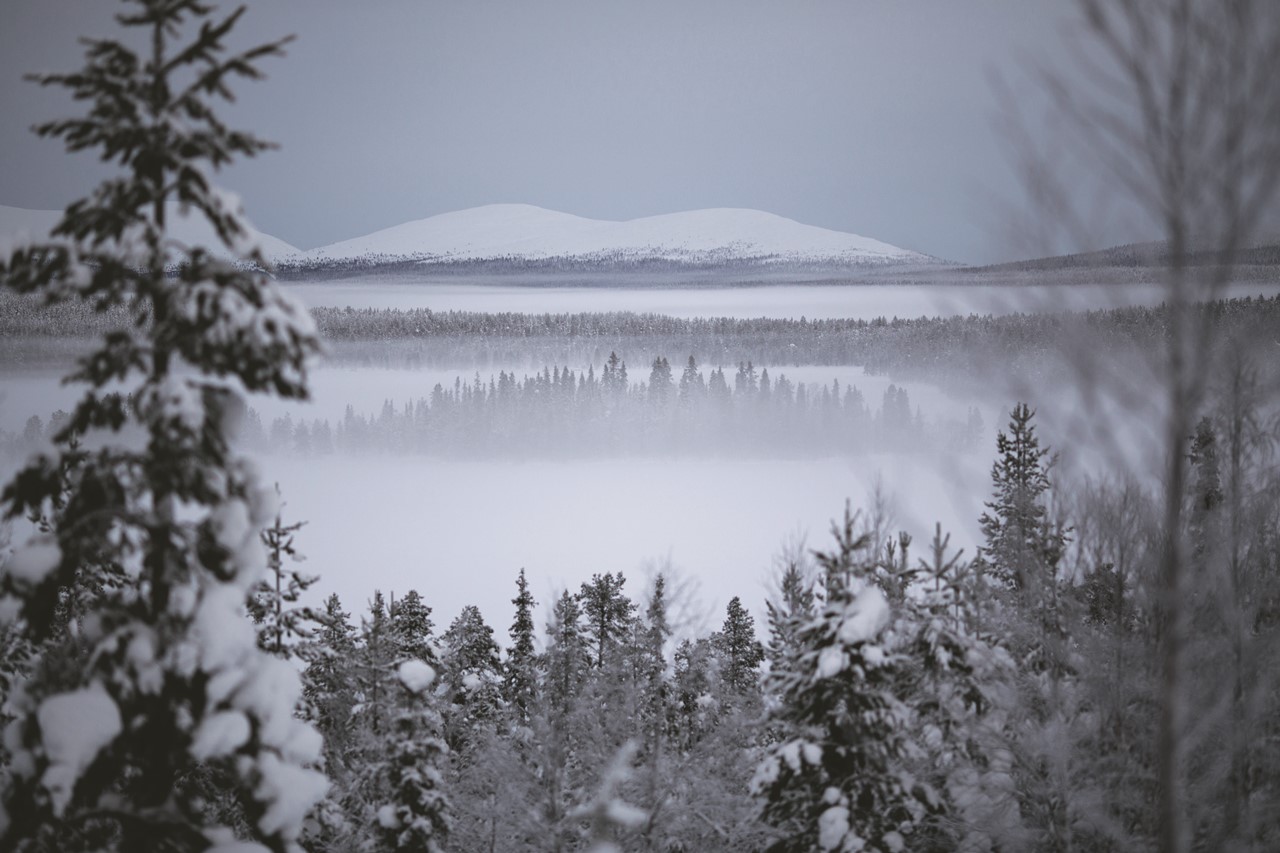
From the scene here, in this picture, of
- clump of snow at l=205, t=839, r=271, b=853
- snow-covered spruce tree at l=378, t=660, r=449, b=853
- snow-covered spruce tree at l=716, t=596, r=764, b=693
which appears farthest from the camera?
snow-covered spruce tree at l=716, t=596, r=764, b=693

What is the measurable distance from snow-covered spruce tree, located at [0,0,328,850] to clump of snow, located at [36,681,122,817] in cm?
1

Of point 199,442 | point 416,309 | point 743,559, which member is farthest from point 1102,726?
point 743,559

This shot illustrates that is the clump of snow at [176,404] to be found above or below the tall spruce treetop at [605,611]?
above

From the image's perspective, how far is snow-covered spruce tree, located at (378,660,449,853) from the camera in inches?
529

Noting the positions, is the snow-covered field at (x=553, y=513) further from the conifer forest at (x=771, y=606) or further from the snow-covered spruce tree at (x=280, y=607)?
the snow-covered spruce tree at (x=280, y=607)

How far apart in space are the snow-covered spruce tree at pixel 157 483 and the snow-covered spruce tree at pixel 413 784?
7827mm

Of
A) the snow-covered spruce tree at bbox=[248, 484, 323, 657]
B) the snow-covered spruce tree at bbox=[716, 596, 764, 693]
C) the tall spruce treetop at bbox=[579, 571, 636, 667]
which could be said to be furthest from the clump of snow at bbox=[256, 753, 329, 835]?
the tall spruce treetop at bbox=[579, 571, 636, 667]

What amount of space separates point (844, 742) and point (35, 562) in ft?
35.2

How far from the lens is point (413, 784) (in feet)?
44.9

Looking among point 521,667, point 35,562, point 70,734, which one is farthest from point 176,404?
point 521,667

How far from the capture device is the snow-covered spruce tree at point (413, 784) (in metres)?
13.4

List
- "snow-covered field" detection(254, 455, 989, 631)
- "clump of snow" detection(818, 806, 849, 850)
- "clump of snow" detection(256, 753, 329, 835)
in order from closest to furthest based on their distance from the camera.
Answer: "clump of snow" detection(256, 753, 329, 835)
"clump of snow" detection(818, 806, 849, 850)
"snow-covered field" detection(254, 455, 989, 631)

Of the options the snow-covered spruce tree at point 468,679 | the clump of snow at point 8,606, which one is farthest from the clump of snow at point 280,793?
the snow-covered spruce tree at point 468,679

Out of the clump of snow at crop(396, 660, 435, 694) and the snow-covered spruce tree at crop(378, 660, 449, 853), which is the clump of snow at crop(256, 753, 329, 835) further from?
the snow-covered spruce tree at crop(378, 660, 449, 853)
